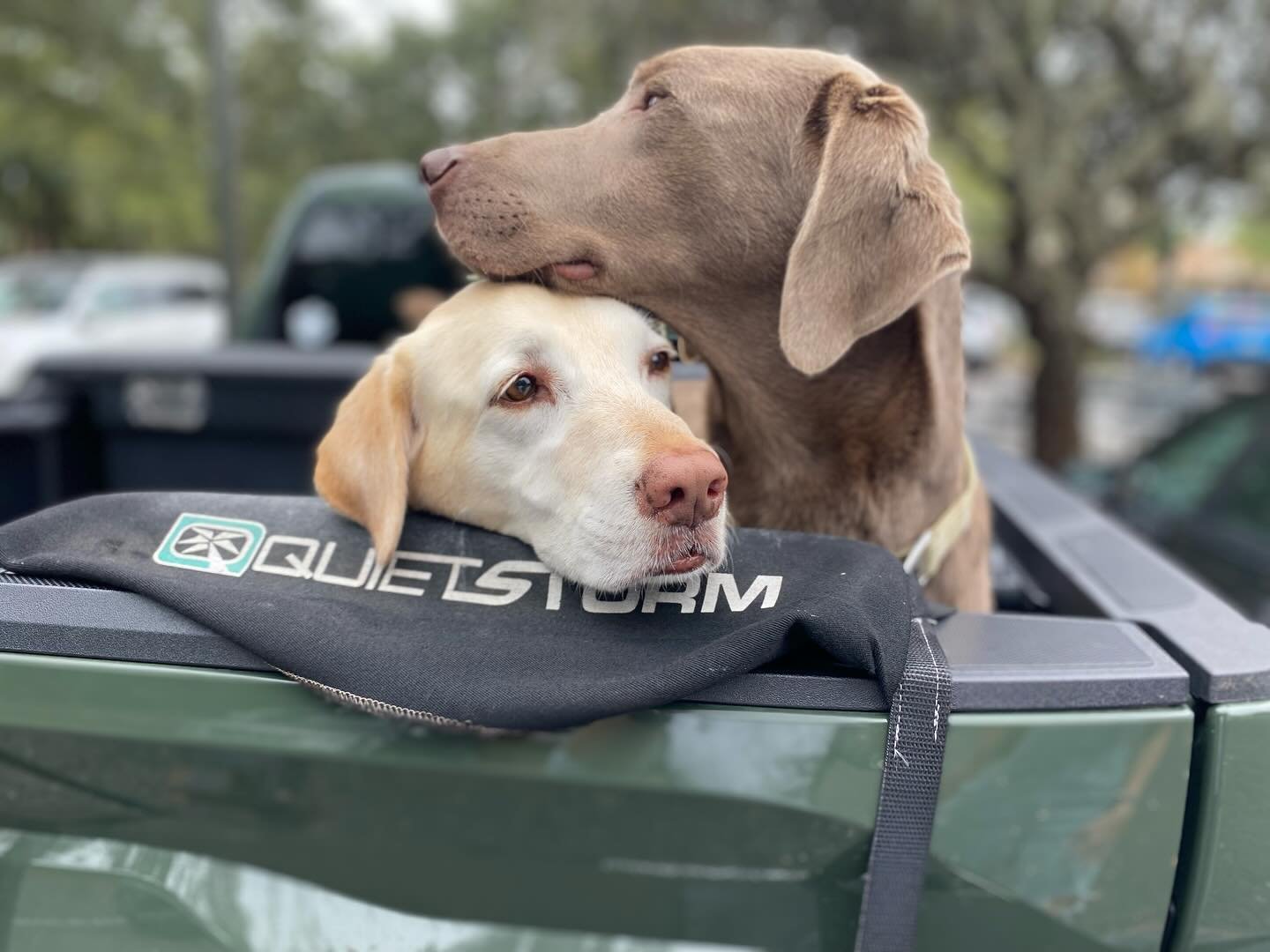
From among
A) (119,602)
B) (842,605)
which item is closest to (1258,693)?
(842,605)

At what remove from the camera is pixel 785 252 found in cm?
220

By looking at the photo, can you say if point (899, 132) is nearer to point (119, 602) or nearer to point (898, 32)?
point (119, 602)

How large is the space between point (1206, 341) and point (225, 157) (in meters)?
15.7

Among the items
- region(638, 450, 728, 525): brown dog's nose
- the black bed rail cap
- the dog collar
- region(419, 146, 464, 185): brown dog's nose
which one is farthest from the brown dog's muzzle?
the black bed rail cap

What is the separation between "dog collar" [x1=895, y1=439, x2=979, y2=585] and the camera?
2.14 metres

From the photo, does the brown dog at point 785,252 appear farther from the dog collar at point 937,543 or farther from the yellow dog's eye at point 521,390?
the yellow dog's eye at point 521,390

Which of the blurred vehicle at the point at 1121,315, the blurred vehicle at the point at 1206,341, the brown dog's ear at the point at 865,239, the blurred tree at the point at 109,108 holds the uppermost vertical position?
the brown dog's ear at the point at 865,239

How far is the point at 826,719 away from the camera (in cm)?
133

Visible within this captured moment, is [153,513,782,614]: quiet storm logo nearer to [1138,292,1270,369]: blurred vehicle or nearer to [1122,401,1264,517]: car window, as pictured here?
[1122,401,1264,517]: car window

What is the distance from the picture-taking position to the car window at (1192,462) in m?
4.68

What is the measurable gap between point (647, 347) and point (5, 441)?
2.63 metres

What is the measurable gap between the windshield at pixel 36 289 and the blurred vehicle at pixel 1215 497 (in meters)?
12.2

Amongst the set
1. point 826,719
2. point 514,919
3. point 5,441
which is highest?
point 826,719

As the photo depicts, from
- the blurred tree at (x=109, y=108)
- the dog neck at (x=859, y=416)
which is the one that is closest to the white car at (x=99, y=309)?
the blurred tree at (x=109, y=108)
